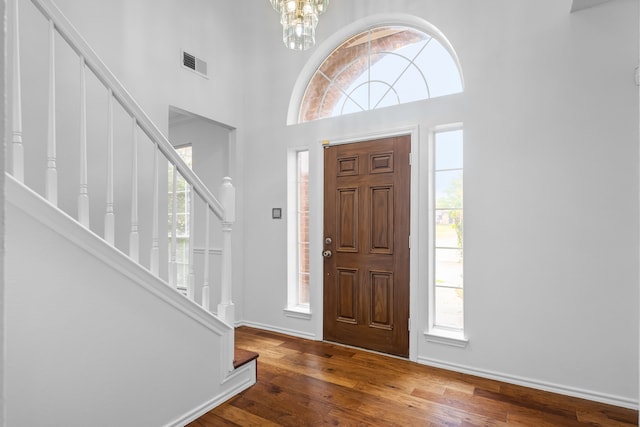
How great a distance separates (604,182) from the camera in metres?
2.29

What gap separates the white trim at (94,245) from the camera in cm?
132

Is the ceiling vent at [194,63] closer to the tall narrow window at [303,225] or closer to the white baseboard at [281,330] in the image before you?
the tall narrow window at [303,225]

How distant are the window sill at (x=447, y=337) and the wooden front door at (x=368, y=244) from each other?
22 cm

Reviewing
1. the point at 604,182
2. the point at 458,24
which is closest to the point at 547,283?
the point at 604,182

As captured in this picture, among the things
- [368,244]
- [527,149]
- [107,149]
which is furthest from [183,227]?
[527,149]

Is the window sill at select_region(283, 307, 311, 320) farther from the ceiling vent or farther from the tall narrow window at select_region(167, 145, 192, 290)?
the ceiling vent

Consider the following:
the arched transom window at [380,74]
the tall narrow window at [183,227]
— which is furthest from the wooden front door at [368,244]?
the tall narrow window at [183,227]

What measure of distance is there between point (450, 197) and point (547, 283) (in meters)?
0.96

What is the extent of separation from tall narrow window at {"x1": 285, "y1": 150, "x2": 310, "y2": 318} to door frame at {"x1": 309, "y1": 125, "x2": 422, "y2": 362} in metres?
0.21

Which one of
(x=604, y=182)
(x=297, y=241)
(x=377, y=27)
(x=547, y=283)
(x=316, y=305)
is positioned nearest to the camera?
(x=604, y=182)

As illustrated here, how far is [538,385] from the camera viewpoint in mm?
2467

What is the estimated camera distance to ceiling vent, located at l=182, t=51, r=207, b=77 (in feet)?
10.9

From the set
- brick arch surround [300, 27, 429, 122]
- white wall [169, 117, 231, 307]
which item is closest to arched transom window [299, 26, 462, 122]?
brick arch surround [300, 27, 429, 122]

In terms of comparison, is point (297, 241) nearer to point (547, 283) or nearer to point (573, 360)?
point (547, 283)
